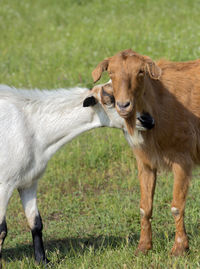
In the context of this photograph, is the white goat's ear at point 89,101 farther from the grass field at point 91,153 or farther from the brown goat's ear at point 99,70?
the grass field at point 91,153

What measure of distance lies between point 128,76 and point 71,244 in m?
2.06

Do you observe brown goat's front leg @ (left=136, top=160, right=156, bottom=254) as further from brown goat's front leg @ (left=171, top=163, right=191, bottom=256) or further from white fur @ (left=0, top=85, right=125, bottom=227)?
white fur @ (left=0, top=85, right=125, bottom=227)

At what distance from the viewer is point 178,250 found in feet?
17.7

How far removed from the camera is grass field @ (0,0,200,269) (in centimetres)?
566

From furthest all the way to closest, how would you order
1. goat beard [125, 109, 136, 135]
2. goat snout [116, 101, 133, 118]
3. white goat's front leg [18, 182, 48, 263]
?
white goat's front leg [18, 182, 48, 263] < goat beard [125, 109, 136, 135] < goat snout [116, 101, 133, 118]

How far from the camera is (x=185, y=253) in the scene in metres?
5.32

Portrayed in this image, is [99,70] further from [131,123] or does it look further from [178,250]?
[178,250]

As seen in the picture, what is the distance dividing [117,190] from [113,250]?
189 centimetres

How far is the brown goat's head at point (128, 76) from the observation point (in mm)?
Answer: 4703

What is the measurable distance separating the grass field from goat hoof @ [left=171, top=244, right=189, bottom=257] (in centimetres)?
8

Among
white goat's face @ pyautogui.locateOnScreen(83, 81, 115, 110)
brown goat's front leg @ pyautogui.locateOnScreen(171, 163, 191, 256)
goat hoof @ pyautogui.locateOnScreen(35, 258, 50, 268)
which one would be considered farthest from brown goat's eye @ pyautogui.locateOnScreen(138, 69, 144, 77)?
goat hoof @ pyautogui.locateOnScreen(35, 258, 50, 268)

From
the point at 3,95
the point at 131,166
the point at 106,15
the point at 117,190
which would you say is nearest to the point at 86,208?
the point at 117,190

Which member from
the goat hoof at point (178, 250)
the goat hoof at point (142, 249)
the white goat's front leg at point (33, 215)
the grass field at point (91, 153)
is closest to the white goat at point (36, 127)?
the white goat's front leg at point (33, 215)

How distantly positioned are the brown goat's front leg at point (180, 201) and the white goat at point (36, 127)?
2.42 feet
